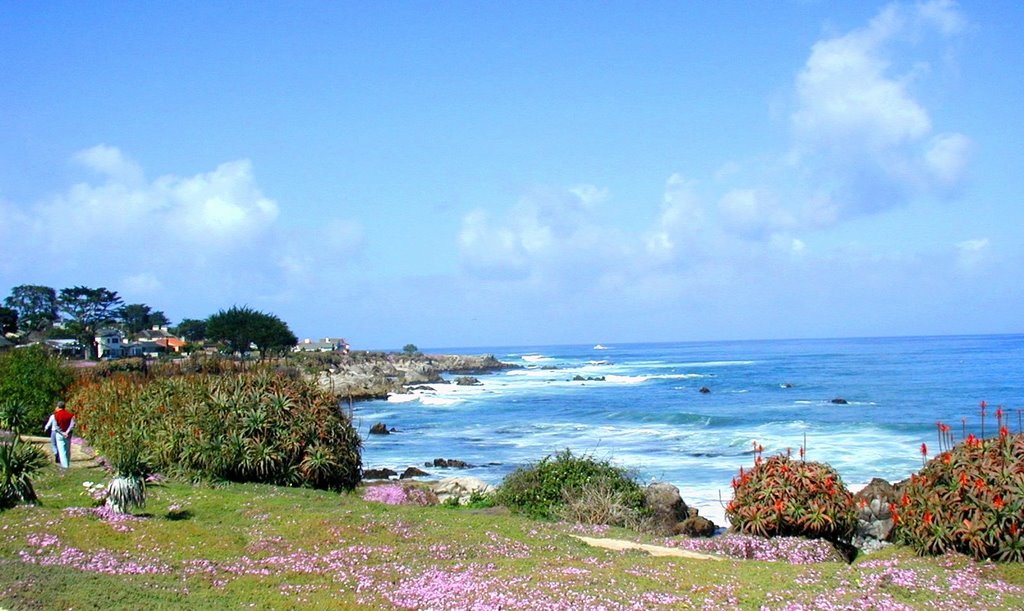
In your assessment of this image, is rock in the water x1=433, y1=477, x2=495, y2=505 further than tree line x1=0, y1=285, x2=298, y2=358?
No

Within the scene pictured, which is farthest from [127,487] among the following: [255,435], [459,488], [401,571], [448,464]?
[448,464]

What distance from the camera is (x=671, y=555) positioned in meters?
11.4

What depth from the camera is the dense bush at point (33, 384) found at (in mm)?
28344

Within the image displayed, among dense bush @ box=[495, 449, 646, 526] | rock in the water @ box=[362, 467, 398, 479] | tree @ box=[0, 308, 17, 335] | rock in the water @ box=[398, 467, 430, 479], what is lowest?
rock in the water @ box=[398, 467, 430, 479]

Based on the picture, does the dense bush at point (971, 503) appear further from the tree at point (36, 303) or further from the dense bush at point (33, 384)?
the tree at point (36, 303)

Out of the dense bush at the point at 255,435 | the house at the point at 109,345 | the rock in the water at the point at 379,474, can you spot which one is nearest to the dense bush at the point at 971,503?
the dense bush at the point at 255,435

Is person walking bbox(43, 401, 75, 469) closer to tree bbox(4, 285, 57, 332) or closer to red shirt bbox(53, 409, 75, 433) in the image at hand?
red shirt bbox(53, 409, 75, 433)

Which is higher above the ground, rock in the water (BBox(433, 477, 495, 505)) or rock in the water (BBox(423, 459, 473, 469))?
rock in the water (BBox(433, 477, 495, 505))

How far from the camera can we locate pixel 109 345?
102 meters

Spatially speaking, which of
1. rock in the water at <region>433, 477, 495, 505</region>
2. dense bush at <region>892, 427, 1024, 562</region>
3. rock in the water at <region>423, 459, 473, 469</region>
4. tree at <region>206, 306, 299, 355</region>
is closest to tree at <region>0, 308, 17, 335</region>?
tree at <region>206, 306, 299, 355</region>

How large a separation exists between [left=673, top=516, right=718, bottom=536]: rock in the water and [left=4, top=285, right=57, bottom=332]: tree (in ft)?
391

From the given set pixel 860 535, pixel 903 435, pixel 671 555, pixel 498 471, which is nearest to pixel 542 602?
pixel 671 555

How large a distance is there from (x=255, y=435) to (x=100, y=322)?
109 metres

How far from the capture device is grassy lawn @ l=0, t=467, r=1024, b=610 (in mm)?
8211
